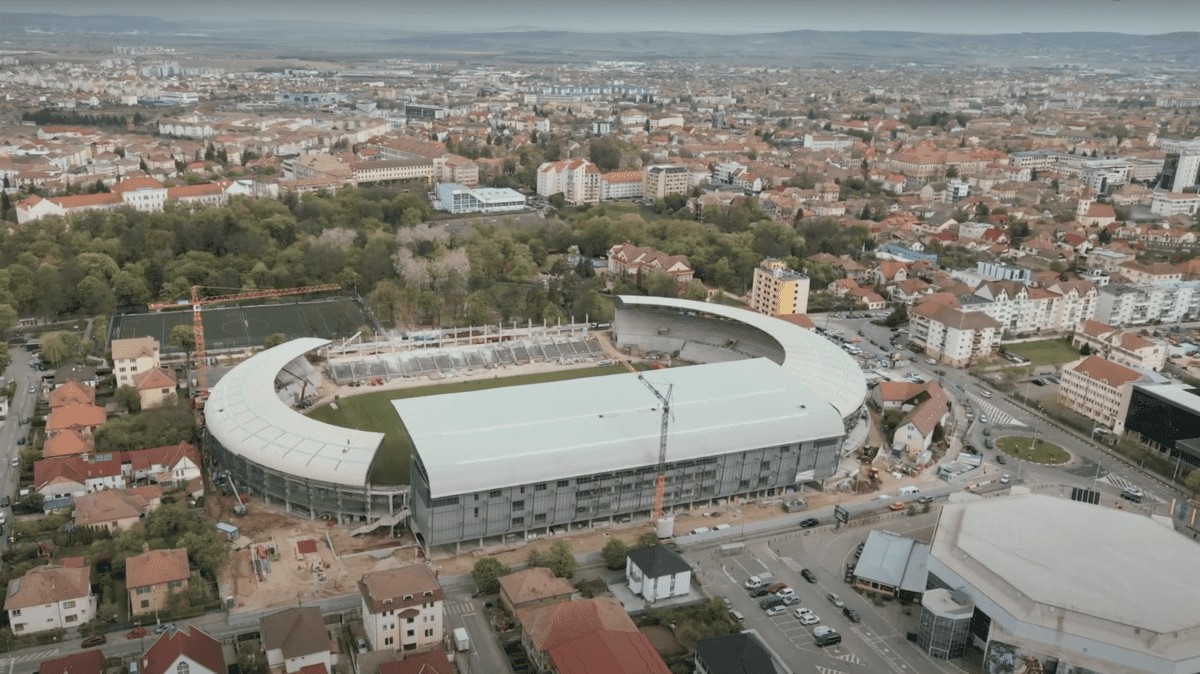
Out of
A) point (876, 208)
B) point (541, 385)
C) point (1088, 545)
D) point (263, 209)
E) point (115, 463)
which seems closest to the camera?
point (1088, 545)

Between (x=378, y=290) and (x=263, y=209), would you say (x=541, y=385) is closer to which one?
(x=378, y=290)

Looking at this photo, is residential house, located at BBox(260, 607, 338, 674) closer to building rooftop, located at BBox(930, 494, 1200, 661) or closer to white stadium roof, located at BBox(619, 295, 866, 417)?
building rooftop, located at BBox(930, 494, 1200, 661)

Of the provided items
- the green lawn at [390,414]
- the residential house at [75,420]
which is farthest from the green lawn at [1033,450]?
the residential house at [75,420]

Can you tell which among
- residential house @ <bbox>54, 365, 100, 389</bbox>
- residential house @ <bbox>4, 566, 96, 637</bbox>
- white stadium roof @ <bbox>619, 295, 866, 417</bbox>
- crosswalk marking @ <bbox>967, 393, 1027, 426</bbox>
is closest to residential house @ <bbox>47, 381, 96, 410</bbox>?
residential house @ <bbox>54, 365, 100, 389</bbox>

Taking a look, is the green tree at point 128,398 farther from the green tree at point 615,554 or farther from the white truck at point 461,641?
the green tree at point 615,554

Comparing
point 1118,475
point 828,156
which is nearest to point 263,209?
point 1118,475

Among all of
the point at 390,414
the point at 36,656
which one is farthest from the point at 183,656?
the point at 390,414
